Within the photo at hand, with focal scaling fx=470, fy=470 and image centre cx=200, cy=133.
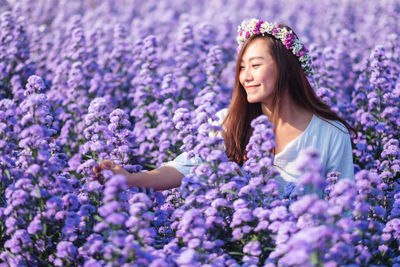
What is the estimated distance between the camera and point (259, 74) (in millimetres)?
3500

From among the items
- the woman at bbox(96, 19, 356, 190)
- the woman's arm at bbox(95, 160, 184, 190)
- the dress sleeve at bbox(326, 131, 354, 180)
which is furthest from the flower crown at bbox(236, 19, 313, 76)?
the woman's arm at bbox(95, 160, 184, 190)

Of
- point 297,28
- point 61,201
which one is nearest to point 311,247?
point 61,201

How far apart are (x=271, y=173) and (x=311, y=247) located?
0.78 m

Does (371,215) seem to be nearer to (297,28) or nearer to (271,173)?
(271,173)

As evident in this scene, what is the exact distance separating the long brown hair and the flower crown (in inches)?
1.4

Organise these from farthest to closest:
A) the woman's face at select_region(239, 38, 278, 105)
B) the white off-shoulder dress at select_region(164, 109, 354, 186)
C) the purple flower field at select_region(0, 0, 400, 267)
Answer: the white off-shoulder dress at select_region(164, 109, 354, 186)
the woman's face at select_region(239, 38, 278, 105)
the purple flower field at select_region(0, 0, 400, 267)

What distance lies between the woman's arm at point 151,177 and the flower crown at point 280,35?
1196 millimetres

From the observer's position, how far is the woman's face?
352 cm

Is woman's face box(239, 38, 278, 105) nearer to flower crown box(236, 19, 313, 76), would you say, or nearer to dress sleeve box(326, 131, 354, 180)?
flower crown box(236, 19, 313, 76)

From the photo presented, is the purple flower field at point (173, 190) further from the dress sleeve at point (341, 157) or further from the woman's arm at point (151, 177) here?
the dress sleeve at point (341, 157)

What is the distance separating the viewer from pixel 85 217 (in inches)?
118

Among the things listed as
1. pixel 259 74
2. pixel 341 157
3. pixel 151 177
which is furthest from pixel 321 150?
pixel 151 177

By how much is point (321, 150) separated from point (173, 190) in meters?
1.20

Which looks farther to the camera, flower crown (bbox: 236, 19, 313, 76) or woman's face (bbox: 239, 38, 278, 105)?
flower crown (bbox: 236, 19, 313, 76)
